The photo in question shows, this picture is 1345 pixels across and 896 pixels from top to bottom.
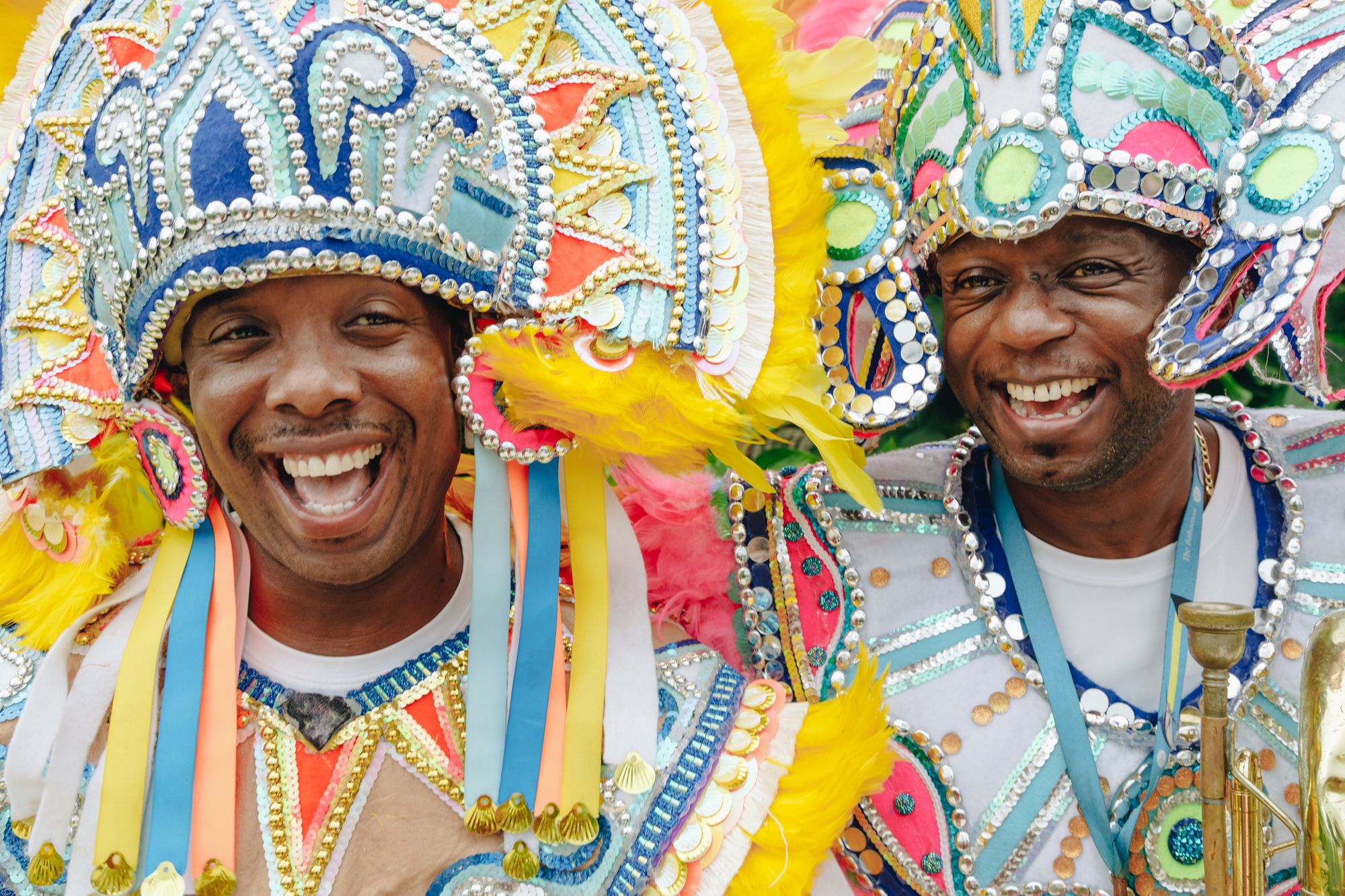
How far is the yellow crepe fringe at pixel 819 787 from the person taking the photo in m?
2.09

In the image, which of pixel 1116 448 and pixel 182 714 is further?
pixel 1116 448

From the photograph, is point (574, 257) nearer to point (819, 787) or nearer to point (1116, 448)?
point (819, 787)

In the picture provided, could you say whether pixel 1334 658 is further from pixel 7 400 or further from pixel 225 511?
pixel 7 400

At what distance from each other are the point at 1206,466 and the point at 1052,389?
0.43m

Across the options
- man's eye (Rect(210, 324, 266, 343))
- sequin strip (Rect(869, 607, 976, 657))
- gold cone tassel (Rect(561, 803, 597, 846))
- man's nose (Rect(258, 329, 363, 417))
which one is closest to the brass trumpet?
sequin strip (Rect(869, 607, 976, 657))

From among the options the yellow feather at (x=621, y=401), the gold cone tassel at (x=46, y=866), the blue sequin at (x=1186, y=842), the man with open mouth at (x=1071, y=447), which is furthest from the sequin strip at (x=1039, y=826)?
the gold cone tassel at (x=46, y=866)

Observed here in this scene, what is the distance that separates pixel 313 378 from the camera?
203 centimetres

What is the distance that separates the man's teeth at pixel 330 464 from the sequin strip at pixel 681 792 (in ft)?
2.13

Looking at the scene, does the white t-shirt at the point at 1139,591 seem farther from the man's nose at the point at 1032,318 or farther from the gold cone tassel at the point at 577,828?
the gold cone tassel at the point at 577,828

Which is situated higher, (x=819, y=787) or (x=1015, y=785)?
(x=819, y=787)

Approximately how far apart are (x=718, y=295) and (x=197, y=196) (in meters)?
0.78

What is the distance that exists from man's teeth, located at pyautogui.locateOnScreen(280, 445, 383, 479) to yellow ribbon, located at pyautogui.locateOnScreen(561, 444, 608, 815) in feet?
1.18

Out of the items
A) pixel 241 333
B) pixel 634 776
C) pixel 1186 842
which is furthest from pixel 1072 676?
pixel 241 333

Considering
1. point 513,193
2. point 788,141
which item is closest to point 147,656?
point 513,193
